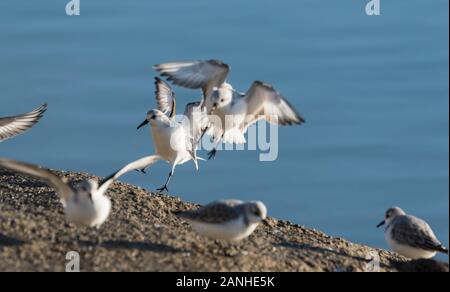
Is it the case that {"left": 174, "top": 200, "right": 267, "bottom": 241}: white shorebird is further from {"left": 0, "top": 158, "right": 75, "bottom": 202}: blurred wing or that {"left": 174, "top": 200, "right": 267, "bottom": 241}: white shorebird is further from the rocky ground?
{"left": 0, "top": 158, "right": 75, "bottom": 202}: blurred wing

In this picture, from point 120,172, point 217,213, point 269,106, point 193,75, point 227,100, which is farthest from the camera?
point 193,75

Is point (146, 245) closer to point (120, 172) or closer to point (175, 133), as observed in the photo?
point (120, 172)

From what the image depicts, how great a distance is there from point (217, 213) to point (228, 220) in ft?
0.59

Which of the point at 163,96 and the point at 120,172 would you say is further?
the point at 163,96

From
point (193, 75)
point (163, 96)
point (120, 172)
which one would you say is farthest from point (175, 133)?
point (120, 172)

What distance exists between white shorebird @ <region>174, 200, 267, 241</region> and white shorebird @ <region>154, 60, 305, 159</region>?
7.45 feet

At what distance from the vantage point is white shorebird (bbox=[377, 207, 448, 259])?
37.4 feet

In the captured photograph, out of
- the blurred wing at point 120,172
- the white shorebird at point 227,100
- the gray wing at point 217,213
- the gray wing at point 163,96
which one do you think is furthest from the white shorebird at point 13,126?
the gray wing at point 217,213

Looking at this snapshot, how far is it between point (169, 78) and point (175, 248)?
3.61m

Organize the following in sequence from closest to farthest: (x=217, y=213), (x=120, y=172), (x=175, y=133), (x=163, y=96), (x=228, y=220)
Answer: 1. (x=228, y=220)
2. (x=217, y=213)
3. (x=120, y=172)
4. (x=175, y=133)
5. (x=163, y=96)

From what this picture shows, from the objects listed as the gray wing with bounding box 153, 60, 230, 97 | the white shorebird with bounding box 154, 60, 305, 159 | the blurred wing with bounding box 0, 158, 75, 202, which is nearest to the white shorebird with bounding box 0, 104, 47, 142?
the gray wing with bounding box 153, 60, 230, 97

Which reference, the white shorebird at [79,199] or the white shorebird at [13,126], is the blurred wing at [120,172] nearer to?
the white shorebird at [79,199]

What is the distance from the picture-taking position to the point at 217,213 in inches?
416
